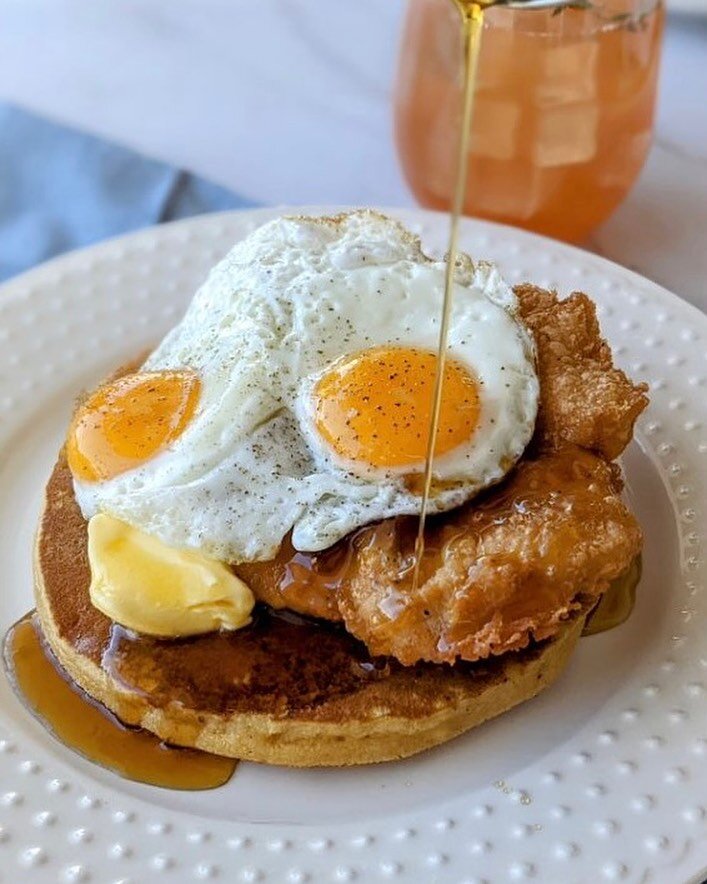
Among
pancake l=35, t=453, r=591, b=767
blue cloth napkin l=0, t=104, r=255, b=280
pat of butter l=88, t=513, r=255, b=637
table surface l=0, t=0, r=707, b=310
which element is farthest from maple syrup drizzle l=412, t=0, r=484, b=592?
blue cloth napkin l=0, t=104, r=255, b=280

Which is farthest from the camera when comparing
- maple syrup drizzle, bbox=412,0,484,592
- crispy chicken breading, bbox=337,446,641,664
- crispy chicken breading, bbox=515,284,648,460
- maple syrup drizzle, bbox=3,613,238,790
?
crispy chicken breading, bbox=515,284,648,460

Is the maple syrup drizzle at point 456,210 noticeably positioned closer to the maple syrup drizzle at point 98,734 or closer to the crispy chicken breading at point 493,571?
the crispy chicken breading at point 493,571

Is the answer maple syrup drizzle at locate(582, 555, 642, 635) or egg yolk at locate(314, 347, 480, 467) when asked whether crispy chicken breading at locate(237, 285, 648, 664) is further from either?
maple syrup drizzle at locate(582, 555, 642, 635)

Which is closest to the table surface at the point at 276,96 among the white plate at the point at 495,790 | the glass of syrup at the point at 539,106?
the glass of syrup at the point at 539,106

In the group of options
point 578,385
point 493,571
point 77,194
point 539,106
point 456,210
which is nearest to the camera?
point 456,210

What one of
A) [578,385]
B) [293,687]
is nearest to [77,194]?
[578,385]

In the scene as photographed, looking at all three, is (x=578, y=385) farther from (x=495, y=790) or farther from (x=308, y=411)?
(x=495, y=790)
